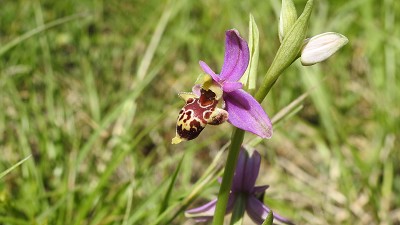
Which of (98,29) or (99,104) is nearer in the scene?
(99,104)

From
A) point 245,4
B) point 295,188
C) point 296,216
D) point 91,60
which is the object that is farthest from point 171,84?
point 296,216

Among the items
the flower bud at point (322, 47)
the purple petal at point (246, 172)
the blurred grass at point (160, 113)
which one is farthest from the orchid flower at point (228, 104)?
the blurred grass at point (160, 113)

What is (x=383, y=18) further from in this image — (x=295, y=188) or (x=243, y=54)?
(x=243, y=54)

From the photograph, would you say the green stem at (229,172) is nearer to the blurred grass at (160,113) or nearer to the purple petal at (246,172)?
the purple petal at (246,172)

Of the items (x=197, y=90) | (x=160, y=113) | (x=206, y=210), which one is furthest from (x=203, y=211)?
(x=160, y=113)

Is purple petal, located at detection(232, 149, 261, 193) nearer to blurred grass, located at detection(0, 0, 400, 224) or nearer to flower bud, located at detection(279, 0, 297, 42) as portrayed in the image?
blurred grass, located at detection(0, 0, 400, 224)

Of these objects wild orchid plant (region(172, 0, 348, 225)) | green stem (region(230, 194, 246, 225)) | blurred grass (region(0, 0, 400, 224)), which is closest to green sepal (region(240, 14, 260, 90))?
wild orchid plant (region(172, 0, 348, 225))

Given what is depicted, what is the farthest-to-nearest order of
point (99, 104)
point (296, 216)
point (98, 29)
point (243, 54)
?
point (98, 29) < point (99, 104) < point (296, 216) < point (243, 54)
